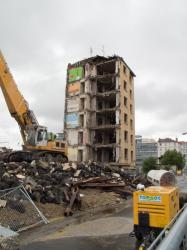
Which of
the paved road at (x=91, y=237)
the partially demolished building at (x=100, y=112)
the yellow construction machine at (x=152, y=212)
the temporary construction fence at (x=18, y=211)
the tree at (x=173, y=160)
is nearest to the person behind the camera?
the yellow construction machine at (x=152, y=212)

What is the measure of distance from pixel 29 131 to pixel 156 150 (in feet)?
587

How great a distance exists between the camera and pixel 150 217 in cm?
663

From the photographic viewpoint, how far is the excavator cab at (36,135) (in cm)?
2562

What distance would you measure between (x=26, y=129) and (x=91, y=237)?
18.3m

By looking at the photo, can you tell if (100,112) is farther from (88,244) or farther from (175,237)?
(175,237)

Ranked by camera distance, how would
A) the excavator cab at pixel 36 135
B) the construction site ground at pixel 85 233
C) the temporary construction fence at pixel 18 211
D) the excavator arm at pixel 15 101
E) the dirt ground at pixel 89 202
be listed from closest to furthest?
the construction site ground at pixel 85 233, the temporary construction fence at pixel 18 211, the dirt ground at pixel 89 202, the excavator arm at pixel 15 101, the excavator cab at pixel 36 135

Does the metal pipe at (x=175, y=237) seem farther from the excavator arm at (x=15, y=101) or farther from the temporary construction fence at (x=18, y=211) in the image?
the excavator arm at (x=15, y=101)

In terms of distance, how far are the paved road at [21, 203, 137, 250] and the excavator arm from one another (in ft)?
52.2

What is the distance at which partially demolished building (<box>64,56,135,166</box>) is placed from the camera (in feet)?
175

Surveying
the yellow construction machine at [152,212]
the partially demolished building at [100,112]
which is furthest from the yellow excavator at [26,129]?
the partially demolished building at [100,112]

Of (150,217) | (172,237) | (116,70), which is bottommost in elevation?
(150,217)

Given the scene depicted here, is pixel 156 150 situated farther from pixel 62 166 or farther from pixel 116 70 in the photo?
pixel 62 166

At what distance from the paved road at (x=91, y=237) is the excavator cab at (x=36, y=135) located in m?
15.1

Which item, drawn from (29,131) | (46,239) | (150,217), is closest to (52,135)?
(29,131)
